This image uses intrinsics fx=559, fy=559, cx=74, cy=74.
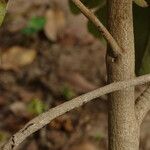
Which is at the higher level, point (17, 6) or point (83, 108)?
point (17, 6)

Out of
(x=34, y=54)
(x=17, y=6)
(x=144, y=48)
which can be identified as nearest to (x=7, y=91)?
(x=34, y=54)

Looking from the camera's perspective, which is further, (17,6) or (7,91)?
(17,6)

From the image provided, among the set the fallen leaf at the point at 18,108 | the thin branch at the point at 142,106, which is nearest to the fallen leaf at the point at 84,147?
the fallen leaf at the point at 18,108

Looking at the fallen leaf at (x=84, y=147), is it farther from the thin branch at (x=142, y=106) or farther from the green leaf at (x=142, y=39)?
the thin branch at (x=142, y=106)

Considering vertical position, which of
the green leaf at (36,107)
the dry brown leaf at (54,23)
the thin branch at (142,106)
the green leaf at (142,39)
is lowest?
the thin branch at (142,106)

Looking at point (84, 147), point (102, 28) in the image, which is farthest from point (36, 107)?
point (102, 28)

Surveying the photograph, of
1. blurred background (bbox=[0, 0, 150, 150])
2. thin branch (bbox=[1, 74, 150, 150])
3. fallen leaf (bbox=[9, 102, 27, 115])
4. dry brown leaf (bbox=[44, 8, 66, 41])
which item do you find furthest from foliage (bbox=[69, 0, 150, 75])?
dry brown leaf (bbox=[44, 8, 66, 41])

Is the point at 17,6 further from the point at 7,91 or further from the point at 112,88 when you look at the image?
the point at 112,88

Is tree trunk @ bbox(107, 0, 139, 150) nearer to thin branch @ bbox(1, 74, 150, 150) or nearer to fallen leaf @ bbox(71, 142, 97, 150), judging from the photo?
thin branch @ bbox(1, 74, 150, 150)
